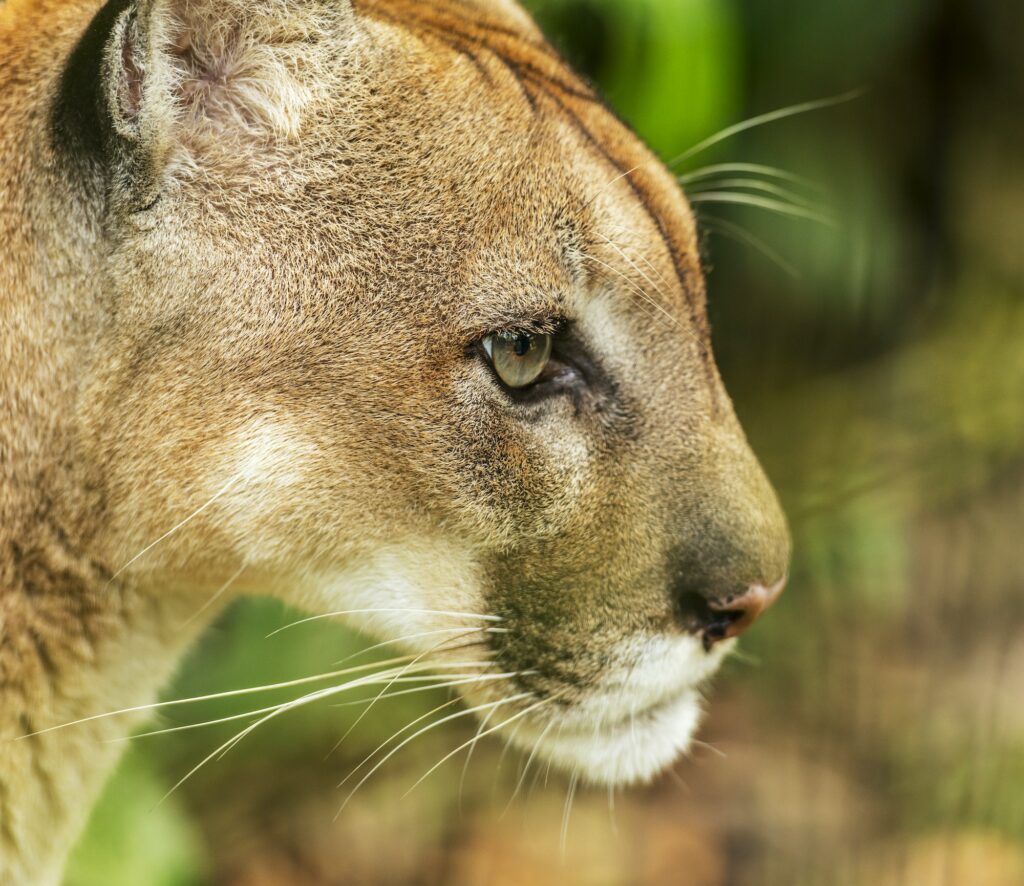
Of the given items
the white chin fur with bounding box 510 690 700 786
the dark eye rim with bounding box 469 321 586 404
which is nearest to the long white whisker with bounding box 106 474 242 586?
the dark eye rim with bounding box 469 321 586 404

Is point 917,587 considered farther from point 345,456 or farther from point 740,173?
point 345,456

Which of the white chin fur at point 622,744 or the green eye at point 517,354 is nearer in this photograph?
the green eye at point 517,354

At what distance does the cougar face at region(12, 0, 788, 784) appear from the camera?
7.68ft

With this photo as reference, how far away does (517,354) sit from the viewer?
247cm

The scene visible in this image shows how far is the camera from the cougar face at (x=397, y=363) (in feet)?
7.68

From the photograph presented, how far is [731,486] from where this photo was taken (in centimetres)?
262

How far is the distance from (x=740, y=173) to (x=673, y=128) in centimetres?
79

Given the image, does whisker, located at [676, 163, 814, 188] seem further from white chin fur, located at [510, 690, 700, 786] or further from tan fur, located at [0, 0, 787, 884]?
white chin fur, located at [510, 690, 700, 786]

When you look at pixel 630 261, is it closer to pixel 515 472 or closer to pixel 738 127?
pixel 515 472

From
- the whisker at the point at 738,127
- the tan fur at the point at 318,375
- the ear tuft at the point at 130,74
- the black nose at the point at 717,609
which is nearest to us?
the ear tuft at the point at 130,74

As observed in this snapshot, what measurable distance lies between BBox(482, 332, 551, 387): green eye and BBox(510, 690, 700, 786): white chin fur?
0.78 metres

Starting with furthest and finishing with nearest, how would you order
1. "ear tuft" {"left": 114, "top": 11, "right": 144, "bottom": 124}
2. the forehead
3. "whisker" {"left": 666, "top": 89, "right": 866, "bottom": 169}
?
"whisker" {"left": 666, "top": 89, "right": 866, "bottom": 169}, the forehead, "ear tuft" {"left": 114, "top": 11, "right": 144, "bottom": 124}

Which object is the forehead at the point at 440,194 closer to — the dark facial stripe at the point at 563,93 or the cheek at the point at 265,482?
the dark facial stripe at the point at 563,93

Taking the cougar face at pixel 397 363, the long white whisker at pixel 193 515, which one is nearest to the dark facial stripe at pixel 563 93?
the cougar face at pixel 397 363
